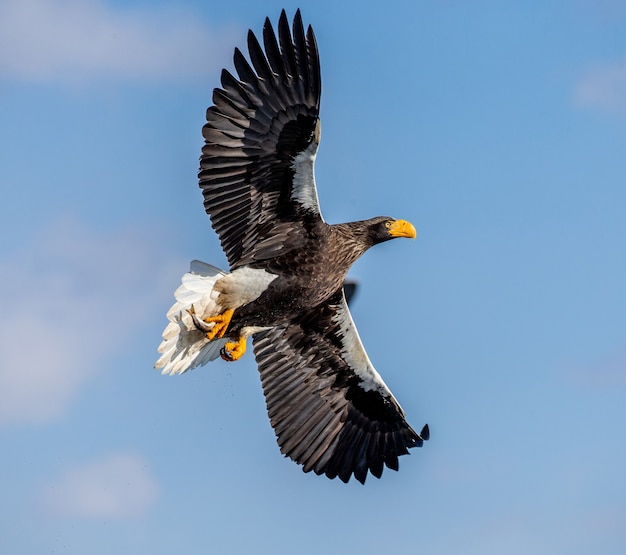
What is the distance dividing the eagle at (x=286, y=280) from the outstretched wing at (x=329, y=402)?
1 cm

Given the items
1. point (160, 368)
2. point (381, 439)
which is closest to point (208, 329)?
point (160, 368)

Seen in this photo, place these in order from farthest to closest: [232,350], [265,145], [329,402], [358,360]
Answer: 1. [329,402]
2. [358,360]
3. [232,350]
4. [265,145]

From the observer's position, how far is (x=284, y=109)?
10.9m

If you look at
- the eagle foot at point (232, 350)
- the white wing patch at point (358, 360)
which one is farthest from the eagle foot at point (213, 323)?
the white wing patch at point (358, 360)

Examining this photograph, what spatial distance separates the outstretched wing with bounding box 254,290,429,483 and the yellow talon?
3.48ft

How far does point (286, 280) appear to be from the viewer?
37.0ft

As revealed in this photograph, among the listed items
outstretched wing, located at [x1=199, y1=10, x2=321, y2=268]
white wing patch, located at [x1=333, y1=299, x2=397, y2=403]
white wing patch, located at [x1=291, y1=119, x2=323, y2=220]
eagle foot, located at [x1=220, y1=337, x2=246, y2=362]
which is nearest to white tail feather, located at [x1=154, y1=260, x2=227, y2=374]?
eagle foot, located at [x1=220, y1=337, x2=246, y2=362]

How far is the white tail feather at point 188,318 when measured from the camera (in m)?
11.2

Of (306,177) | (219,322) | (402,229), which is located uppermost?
(402,229)

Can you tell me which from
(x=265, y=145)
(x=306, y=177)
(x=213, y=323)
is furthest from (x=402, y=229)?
(x=213, y=323)

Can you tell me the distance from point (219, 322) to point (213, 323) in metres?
0.06

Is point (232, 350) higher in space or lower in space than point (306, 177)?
lower

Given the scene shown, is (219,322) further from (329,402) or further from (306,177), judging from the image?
(329,402)

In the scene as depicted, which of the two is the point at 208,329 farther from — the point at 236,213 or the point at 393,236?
the point at 393,236
